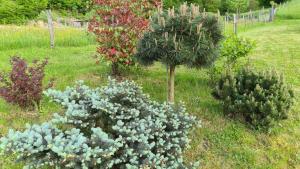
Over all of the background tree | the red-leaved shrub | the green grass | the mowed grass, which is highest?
the background tree

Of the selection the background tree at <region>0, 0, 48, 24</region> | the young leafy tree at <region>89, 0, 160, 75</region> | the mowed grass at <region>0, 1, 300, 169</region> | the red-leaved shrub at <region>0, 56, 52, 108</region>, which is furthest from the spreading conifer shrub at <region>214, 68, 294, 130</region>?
the background tree at <region>0, 0, 48, 24</region>

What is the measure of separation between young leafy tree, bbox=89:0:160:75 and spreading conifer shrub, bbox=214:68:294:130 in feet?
8.29

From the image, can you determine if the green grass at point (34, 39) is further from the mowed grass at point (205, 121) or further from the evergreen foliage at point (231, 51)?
the evergreen foliage at point (231, 51)

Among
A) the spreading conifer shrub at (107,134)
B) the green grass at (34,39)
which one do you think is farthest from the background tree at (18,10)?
the spreading conifer shrub at (107,134)

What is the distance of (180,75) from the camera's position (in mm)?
10508

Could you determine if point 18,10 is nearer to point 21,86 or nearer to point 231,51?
point 231,51

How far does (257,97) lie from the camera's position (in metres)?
8.05

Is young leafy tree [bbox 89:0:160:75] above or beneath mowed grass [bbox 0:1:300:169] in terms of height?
above

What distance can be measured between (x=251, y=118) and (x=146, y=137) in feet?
11.7

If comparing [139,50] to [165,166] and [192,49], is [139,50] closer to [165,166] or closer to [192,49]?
[192,49]

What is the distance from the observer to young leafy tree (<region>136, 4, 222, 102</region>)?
24.8 feet

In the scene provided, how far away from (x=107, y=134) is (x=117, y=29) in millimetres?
4570

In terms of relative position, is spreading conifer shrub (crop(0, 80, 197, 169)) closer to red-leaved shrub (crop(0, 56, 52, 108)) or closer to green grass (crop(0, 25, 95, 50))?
red-leaved shrub (crop(0, 56, 52, 108))

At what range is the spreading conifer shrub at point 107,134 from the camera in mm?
5047
